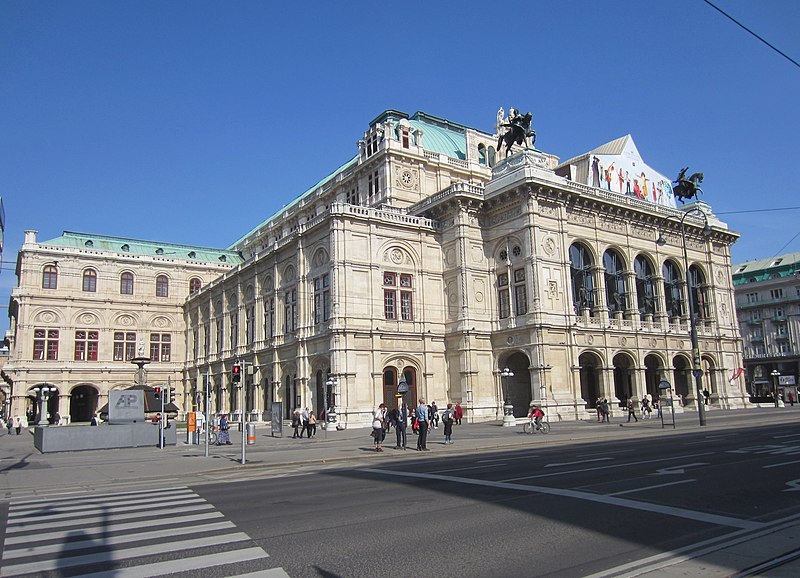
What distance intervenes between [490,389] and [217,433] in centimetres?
2208

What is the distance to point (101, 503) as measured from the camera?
45.6ft

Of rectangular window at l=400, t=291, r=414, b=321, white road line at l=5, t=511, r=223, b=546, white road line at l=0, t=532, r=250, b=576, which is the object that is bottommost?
white road line at l=5, t=511, r=223, b=546

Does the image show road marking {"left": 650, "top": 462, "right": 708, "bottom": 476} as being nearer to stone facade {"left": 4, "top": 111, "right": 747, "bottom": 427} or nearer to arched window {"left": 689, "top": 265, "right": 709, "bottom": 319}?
stone facade {"left": 4, "top": 111, "right": 747, "bottom": 427}

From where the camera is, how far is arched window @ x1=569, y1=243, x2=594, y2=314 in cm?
4928

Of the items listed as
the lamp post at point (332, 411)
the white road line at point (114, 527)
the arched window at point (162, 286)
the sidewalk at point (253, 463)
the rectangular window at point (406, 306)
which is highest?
the arched window at point (162, 286)

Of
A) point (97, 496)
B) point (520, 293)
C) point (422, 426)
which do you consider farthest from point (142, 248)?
point (97, 496)

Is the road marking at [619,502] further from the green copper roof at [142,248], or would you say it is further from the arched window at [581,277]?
the green copper roof at [142,248]

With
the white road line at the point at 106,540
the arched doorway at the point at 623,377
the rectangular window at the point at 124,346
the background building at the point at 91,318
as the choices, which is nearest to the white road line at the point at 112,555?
the white road line at the point at 106,540

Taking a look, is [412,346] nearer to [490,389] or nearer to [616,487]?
[490,389]

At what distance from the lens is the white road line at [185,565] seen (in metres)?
7.67

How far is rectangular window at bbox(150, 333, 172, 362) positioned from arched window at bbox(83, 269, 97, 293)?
29.2 feet

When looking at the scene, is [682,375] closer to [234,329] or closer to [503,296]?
[503,296]

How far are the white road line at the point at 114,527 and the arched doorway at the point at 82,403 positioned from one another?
238 ft

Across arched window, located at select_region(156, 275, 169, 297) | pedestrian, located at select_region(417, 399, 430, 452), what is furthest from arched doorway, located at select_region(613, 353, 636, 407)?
arched window, located at select_region(156, 275, 169, 297)
